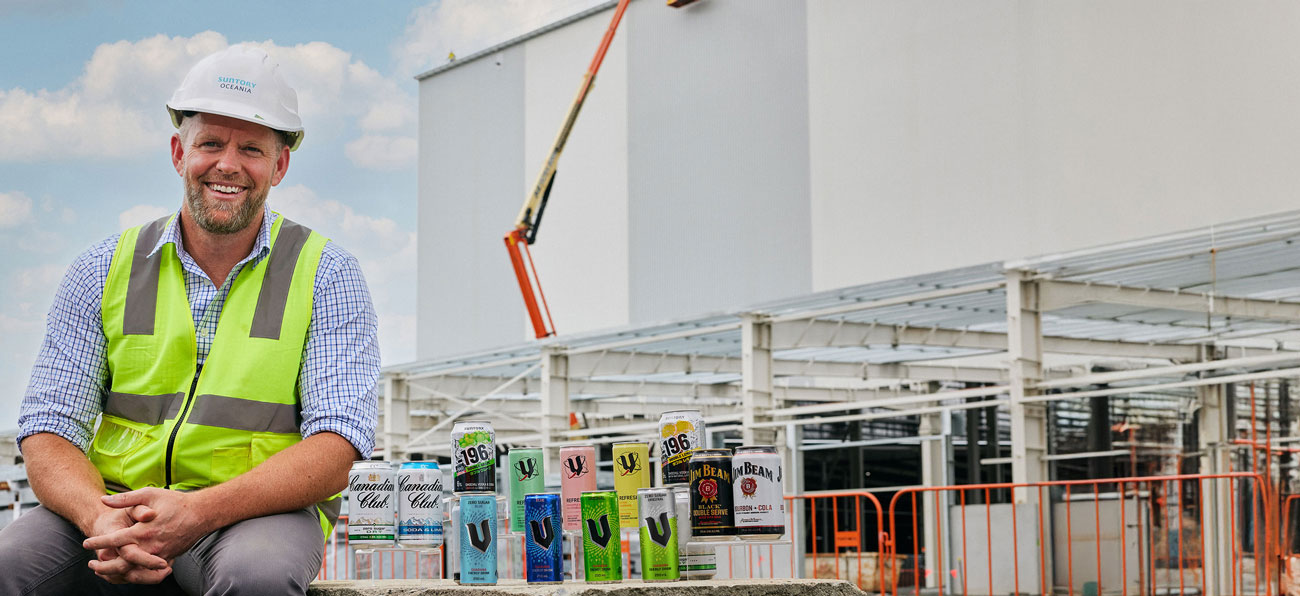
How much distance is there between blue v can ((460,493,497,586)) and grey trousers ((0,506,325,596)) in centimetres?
43

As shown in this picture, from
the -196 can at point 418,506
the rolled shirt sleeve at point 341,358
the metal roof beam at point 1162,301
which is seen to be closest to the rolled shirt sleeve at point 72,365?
the rolled shirt sleeve at point 341,358

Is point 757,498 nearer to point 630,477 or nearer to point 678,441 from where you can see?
point 678,441

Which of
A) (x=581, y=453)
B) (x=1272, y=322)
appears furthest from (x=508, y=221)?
(x=581, y=453)

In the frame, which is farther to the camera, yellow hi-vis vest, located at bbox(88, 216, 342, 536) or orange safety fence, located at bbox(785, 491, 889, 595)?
orange safety fence, located at bbox(785, 491, 889, 595)

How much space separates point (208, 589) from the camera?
2869mm

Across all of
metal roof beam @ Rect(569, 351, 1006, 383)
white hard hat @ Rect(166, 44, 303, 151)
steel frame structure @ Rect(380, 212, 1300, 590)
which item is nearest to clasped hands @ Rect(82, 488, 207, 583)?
white hard hat @ Rect(166, 44, 303, 151)

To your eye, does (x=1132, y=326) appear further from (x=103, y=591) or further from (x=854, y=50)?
(x=103, y=591)

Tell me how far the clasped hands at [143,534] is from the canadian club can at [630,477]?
1286 mm

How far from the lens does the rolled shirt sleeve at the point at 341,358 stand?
3137 mm

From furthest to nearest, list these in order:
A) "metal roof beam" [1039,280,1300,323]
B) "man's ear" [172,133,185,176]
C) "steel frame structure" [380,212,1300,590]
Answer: "metal roof beam" [1039,280,1300,323] < "steel frame structure" [380,212,1300,590] < "man's ear" [172,133,185,176]

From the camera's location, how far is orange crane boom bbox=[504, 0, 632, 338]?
77.7 feet

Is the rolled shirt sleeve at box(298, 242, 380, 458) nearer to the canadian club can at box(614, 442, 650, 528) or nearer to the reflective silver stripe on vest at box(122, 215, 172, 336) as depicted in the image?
the reflective silver stripe on vest at box(122, 215, 172, 336)

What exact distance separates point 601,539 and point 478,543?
1.03 ft

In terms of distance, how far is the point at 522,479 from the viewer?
3871mm
